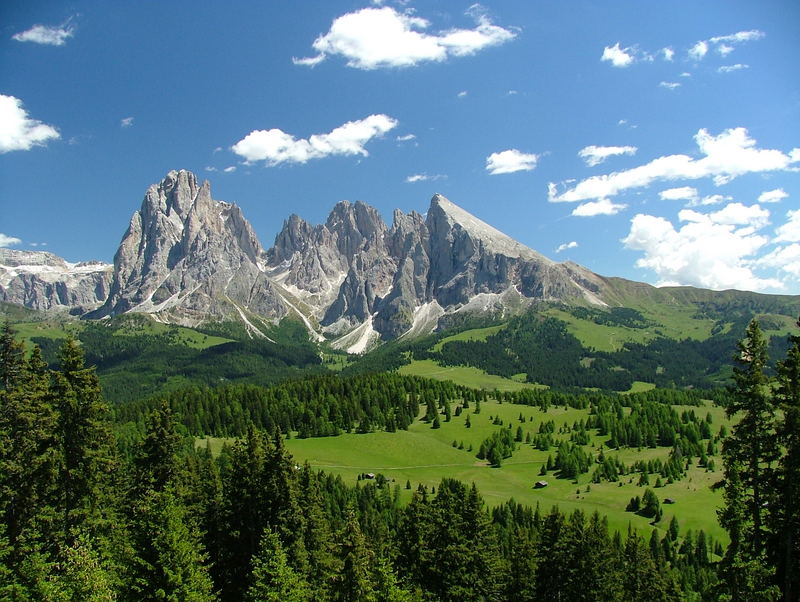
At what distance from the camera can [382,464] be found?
157375 millimetres

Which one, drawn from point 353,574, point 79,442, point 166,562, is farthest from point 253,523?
point 79,442

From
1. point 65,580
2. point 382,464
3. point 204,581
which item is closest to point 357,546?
point 204,581

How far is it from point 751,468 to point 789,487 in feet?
6.19

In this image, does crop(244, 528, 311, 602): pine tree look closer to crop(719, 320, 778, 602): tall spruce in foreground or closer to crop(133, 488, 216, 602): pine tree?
crop(133, 488, 216, 602): pine tree

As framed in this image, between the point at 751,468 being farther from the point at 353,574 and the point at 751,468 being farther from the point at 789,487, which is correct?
the point at 353,574

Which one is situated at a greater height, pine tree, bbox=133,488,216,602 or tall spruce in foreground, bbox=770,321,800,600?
tall spruce in foreground, bbox=770,321,800,600

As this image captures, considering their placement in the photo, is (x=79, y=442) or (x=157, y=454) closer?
(x=79, y=442)

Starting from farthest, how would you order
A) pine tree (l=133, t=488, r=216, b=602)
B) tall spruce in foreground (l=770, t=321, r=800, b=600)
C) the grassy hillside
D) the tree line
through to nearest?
the grassy hillside, pine tree (l=133, t=488, r=216, b=602), the tree line, tall spruce in foreground (l=770, t=321, r=800, b=600)

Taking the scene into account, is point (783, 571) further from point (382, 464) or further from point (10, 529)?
Answer: point (382, 464)

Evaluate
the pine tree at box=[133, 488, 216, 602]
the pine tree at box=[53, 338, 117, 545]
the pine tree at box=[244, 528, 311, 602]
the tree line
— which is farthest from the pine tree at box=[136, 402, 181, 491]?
the pine tree at box=[244, 528, 311, 602]

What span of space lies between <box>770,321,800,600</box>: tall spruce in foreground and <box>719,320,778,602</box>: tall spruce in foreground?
55 cm

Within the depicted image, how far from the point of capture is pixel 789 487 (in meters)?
28.8

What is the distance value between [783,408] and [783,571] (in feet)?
30.0

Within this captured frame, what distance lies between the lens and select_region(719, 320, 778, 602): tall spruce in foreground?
29734 mm
